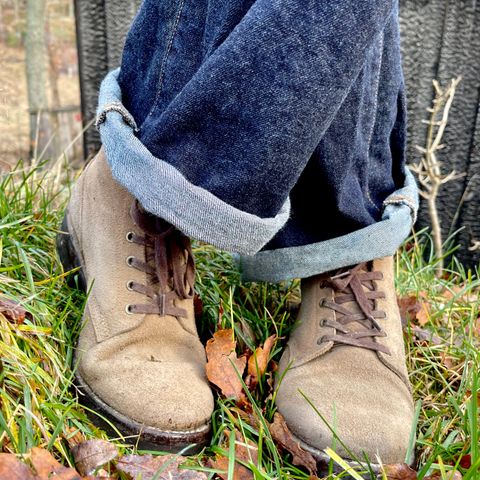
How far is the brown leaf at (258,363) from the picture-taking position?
3.78 ft

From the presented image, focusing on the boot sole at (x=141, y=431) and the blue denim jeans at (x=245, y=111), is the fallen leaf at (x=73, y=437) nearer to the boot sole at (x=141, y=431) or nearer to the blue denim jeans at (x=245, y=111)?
the boot sole at (x=141, y=431)

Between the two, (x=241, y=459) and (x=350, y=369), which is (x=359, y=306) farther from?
(x=241, y=459)

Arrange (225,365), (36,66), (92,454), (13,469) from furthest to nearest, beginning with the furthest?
(36,66), (225,365), (92,454), (13,469)

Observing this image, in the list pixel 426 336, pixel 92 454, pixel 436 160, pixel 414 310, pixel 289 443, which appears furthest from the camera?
pixel 436 160

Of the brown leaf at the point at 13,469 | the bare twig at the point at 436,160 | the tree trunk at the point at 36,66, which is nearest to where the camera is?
the brown leaf at the point at 13,469

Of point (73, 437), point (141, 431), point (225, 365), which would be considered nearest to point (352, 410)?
point (225, 365)

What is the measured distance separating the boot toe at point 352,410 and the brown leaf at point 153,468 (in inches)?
7.9

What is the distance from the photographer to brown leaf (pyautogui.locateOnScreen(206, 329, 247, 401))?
42.5 inches

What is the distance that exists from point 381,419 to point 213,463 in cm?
28

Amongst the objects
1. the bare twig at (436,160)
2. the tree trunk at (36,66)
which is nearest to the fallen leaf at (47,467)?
the bare twig at (436,160)

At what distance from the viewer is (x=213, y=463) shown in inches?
37.7

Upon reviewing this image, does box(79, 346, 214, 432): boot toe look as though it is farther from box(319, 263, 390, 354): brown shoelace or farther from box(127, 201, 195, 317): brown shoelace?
box(319, 263, 390, 354): brown shoelace

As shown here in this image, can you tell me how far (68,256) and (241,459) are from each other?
22.5 inches

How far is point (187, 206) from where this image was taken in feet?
3.04
